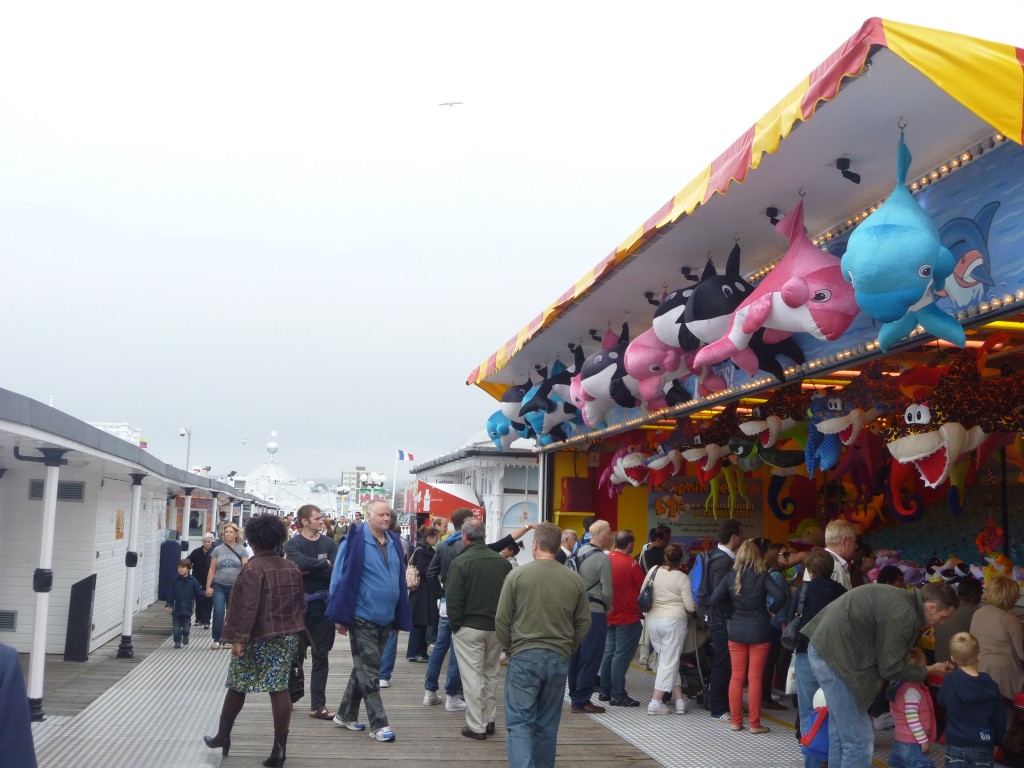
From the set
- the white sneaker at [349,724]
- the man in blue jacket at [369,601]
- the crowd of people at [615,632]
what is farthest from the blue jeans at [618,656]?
the white sneaker at [349,724]

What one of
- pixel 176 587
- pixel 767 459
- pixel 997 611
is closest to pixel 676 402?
pixel 767 459

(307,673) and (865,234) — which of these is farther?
(307,673)

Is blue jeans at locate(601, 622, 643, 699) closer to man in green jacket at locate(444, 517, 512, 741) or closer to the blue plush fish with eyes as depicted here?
man in green jacket at locate(444, 517, 512, 741)

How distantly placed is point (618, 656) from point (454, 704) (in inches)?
61.5

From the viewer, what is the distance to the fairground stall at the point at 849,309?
4.45 metres

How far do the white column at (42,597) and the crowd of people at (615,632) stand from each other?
1832 millimetres

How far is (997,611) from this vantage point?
6.44 metres

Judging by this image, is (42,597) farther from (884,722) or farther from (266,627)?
(884,722)

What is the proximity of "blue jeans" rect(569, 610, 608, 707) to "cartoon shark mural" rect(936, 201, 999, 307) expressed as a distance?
4.60 meters

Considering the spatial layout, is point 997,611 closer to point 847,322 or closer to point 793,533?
point 847,322

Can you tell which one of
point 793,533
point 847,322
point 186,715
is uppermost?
point 847,322

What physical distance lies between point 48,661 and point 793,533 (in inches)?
368

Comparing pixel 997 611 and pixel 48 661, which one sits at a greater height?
pixel 997 611

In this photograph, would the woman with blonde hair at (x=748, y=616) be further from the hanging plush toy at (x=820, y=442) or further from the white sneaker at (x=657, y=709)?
the hanging plush toy at (x=820, y=442)
